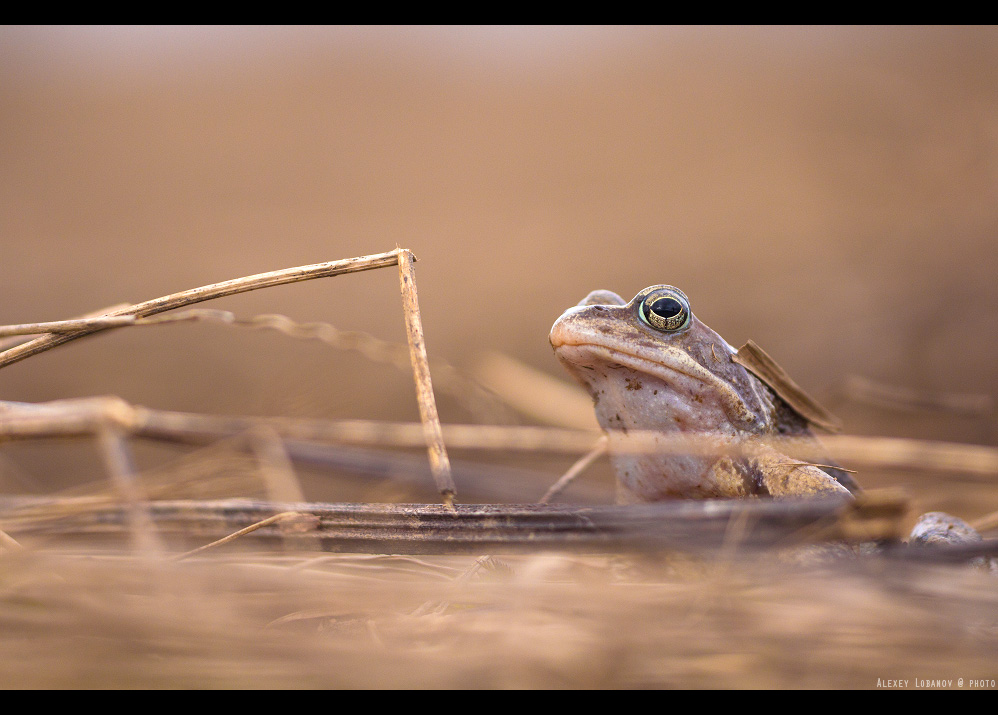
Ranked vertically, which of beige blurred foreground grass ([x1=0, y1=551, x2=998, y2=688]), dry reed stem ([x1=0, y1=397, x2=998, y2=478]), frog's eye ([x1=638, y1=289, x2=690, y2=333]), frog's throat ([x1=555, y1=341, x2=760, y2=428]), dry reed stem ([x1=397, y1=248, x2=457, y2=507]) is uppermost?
frog's eye ([x1=638, y1=289, x2=690, y2=333])

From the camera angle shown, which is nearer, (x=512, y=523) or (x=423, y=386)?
(x=512, y=523)

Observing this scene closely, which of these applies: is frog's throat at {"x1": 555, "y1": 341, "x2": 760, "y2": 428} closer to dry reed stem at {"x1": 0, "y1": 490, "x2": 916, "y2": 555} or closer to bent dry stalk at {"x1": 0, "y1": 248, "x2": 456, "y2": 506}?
bent dry stalk at {"x1": 0, "y1": 248, "x2": 456, "y2": 506}

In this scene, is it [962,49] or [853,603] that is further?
[962,49]

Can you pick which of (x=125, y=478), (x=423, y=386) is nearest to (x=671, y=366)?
(x=423, y=386)

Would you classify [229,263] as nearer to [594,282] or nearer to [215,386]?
[215,386]

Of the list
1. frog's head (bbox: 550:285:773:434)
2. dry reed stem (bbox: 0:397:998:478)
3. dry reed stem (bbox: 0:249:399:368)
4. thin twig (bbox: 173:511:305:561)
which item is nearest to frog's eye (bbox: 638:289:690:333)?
frog's head (bbox: 550:285:773:434)

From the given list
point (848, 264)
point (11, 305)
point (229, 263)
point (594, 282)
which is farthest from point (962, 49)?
point (11, 305)

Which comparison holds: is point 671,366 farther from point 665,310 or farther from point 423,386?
point 423,386
